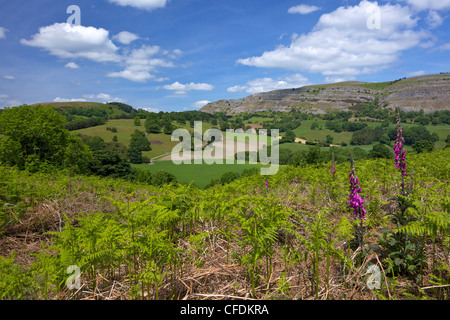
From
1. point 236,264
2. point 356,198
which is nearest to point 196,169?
point 236,264

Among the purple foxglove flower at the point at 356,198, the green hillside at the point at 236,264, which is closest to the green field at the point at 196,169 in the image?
the green hillside at the point at 236,264

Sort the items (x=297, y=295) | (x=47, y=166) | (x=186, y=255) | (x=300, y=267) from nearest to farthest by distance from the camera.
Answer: (x=297, y=295), (x=300, y=267), (x=186, y=255), (x=47, y=166)

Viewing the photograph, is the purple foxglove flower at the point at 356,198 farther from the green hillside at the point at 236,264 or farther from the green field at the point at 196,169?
the green field at the point at 196,169

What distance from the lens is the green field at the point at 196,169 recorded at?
3625 inches

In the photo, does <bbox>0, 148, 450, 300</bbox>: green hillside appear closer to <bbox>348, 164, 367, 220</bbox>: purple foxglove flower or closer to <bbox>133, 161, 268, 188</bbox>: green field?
<bbox>348, 164, 367, 220</bbox>: purple foxglove flower

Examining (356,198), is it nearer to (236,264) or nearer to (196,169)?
(236,264)

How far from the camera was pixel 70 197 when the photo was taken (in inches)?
335

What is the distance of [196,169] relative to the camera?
342 ft

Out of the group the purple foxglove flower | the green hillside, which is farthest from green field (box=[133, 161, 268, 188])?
the purple foxglove flower

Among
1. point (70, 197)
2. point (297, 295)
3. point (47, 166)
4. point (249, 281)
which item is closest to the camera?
point (297, 295)

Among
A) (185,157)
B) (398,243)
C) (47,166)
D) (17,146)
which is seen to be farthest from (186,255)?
(185,157)
